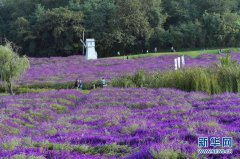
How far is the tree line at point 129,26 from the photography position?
81.2 m

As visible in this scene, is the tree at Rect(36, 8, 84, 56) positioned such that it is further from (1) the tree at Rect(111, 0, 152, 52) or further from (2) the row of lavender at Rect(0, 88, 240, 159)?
(2) the row of lavender at Rect(0, 88, 240, 159)

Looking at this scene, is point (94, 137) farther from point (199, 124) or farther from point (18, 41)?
point (18, 41)

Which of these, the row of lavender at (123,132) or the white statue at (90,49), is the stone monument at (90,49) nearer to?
the white statue at (90,49)

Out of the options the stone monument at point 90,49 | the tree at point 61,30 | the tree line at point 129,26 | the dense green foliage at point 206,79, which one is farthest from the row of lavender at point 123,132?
the tree at point 61,30

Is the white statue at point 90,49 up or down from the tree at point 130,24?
down

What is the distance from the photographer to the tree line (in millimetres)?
81188

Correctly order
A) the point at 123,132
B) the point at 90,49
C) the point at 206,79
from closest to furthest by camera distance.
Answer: the point at 123,132 < the point at 206,79 < the point at 90,49

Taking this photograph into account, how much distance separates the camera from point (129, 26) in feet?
285

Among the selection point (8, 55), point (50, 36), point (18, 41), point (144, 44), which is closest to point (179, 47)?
point (144, 44)

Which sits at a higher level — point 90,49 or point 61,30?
point 61,30

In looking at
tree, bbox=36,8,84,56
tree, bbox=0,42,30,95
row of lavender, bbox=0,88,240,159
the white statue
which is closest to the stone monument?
the white statue

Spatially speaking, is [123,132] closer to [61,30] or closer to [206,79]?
[206,79]

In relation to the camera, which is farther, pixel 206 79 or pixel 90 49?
pixel 90 49

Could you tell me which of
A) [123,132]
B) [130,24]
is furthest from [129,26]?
[123,132]
